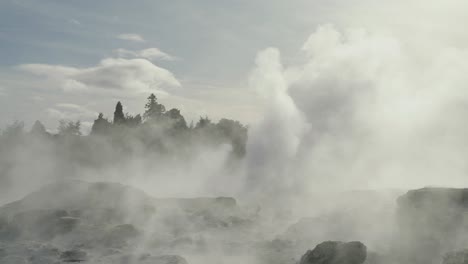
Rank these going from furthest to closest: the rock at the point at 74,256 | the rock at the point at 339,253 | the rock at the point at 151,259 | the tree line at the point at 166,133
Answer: the tree line at the point at 166,133
the rock at the point at 74,256
the rock at the point at 151,259
the rock at the point at 339,253

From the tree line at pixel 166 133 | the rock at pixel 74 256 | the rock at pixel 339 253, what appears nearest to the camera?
the rock at pixel 339 253

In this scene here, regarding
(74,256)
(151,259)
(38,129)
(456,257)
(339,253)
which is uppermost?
(38,129)

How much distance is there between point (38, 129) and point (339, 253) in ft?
179

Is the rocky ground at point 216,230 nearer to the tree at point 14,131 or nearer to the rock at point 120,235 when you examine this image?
the rock at point 120,235

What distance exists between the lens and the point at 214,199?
70.4 ft

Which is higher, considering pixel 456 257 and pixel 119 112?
pixel 119 112

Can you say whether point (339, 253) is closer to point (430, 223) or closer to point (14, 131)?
point (430, 223)

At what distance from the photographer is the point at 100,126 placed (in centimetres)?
5194

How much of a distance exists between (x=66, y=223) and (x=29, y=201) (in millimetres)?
3927

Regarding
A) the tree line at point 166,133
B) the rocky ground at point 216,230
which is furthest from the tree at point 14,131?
the rocky ground at point 216,230

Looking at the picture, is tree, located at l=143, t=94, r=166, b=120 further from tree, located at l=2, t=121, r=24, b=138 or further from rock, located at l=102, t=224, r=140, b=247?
rock, located at l=102, t=224, r=140, b=247

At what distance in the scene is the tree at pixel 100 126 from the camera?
161 feet

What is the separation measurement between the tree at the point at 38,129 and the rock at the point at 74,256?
4278 centimetres

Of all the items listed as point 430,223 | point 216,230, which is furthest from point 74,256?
point 430,223
